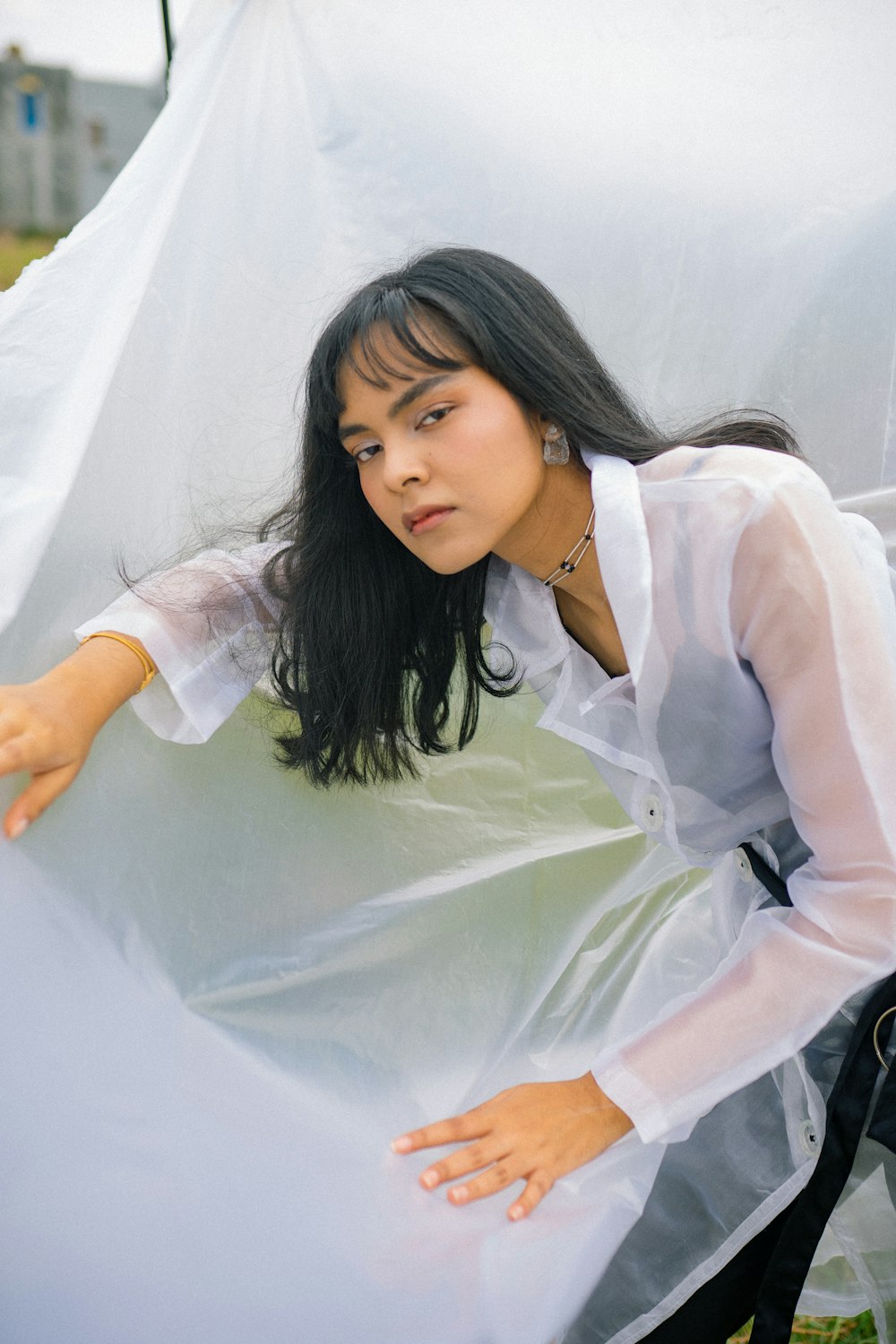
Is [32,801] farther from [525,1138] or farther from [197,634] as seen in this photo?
[525,1138]

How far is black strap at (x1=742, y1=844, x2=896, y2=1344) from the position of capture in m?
1.17

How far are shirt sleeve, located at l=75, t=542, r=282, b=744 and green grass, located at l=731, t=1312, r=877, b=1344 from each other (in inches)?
45.1

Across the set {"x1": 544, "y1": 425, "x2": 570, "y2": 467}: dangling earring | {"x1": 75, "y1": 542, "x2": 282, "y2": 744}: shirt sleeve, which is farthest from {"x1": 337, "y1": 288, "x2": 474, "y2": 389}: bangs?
{"x1": 75, "y1": 542, "x2": 282, "y2": 744}: shirt sleeve

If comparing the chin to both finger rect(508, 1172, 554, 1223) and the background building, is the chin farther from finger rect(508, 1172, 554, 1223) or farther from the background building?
the background building

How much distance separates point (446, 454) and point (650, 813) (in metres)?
0.44

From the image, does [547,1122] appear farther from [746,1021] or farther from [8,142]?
[8,142]

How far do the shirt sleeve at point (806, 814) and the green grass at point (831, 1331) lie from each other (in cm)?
79

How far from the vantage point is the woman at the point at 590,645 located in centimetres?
104

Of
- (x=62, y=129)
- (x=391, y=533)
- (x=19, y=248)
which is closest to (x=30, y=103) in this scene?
(x=62, y=129)

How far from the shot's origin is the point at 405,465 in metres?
1.15

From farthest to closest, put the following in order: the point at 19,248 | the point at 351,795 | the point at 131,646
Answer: the point at 19,248
the point at 351,795
the point at 131,646

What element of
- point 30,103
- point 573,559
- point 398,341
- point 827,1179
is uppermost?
point 398,341

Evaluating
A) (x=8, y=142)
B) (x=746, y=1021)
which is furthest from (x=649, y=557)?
(x=8, y=142)

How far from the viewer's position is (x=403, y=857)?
1.58 meters
